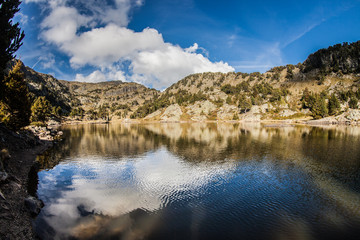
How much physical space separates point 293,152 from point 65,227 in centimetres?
5490

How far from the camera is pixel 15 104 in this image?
5541cm

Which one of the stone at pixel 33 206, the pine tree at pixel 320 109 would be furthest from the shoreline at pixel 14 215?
the pine tree at pixel 320 109

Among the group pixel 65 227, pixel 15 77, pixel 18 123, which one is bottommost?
pixel 65 227

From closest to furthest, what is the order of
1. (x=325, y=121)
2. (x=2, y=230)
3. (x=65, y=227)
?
(x=2, y=230) → (x=65, y=227) → (x=325, y=121)

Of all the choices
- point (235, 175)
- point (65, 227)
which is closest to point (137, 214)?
point (65, 227)

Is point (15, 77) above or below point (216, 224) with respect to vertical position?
above

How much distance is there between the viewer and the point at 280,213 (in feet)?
75.6

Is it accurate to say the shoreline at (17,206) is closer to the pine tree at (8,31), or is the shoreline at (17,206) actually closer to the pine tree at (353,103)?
the pine tree at (8,31)

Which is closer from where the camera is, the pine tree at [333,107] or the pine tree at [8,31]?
the pine tree at [8,31]

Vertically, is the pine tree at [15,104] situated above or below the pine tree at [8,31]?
below

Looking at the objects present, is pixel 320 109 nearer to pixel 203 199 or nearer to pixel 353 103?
pixel 353 103

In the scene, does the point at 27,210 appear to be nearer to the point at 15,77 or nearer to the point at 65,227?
the point at 65,227

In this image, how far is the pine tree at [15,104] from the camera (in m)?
54.0

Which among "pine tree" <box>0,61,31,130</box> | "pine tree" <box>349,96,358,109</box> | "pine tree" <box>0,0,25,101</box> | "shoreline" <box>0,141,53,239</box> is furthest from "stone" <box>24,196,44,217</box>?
"pine tree" <box>349,96,358,109</box>
